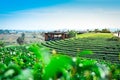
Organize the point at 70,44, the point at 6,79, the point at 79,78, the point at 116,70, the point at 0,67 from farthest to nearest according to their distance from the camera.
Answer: the point at 70,44 < the point at 116,70 < the point at 79,78 < the point at 0,67 < the point at 6,79

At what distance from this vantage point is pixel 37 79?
0.96 m

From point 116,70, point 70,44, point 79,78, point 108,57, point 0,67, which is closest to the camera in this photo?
point 0,67

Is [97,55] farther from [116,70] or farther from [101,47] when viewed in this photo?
[116,70]

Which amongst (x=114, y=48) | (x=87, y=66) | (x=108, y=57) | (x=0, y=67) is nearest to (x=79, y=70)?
(x=87, y=66)

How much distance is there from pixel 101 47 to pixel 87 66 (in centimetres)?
4708

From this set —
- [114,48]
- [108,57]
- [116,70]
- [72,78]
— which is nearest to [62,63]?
[72,78]

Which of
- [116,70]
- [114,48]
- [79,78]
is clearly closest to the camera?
[79,78]

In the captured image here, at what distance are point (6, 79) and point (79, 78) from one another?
0.37 m

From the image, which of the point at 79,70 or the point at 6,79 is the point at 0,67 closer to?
the point at 6,79

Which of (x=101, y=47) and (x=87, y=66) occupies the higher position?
(x=87, y=66)

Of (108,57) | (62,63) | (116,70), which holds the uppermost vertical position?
(62,63)

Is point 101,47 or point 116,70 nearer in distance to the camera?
point 116,70

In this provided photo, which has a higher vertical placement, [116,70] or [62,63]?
[62,63]

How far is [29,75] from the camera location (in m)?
0.85
